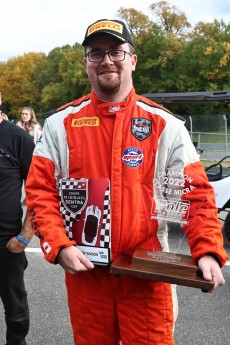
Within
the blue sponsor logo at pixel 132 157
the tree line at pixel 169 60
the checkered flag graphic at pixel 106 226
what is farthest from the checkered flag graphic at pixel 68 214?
the tree line at pixel 169 60

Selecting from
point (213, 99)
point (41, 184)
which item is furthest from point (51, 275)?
point (213, 99)

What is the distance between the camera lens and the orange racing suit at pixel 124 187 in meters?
1.75

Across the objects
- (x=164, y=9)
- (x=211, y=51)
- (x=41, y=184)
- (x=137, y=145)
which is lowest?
(x=41, y=184)

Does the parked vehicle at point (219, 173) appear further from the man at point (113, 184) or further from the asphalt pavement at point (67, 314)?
the man at point (113, 184)

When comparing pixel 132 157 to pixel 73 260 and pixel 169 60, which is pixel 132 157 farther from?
pixel 169 60

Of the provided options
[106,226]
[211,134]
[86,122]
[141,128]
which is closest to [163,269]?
[106,226]

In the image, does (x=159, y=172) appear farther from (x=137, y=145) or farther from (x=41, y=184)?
(x=41, y=184)

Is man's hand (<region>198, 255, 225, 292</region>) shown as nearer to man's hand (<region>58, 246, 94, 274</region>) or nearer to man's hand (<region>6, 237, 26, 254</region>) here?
man's hand (<region>58, 246, 94, 274</region>)

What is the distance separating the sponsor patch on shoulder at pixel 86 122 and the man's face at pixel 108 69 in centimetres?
12

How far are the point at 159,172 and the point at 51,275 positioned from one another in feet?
8.59

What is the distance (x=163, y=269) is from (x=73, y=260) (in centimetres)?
38

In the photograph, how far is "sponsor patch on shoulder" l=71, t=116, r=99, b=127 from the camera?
1829 millimetres

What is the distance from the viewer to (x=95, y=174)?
5.84 feet

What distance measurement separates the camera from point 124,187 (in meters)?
1.76
